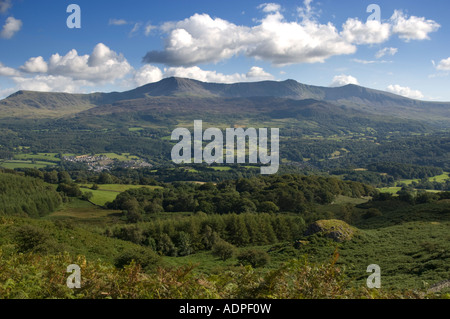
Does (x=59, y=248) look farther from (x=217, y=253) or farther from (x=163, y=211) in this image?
(x=163, y=211)

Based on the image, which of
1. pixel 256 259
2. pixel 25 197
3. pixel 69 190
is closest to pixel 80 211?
pixel 25 197

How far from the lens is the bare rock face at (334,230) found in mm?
29141

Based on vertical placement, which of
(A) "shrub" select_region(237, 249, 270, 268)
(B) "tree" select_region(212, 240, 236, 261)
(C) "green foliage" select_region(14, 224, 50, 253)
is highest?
(C) "green foliage" select_region(14, 224, 50, 253)

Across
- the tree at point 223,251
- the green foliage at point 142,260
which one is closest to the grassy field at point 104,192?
the tree at point 223,251

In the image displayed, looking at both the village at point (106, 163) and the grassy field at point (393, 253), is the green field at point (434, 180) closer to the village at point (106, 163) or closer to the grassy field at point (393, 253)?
the grassy field at point (393, 253)

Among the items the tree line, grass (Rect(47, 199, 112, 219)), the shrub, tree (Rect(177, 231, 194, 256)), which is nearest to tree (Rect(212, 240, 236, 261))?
the shrub

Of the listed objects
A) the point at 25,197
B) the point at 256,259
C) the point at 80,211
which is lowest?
the point at 80,211

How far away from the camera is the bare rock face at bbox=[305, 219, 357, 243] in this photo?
2914 cm

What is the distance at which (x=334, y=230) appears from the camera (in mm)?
29953

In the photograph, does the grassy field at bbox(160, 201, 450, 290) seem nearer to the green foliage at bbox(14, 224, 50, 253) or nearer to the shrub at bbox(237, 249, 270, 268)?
the shrub at bbox(237, 249, 270, 268)

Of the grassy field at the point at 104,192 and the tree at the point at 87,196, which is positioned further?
the tree at the point at 87,196

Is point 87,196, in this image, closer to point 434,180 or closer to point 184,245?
point 184,245
